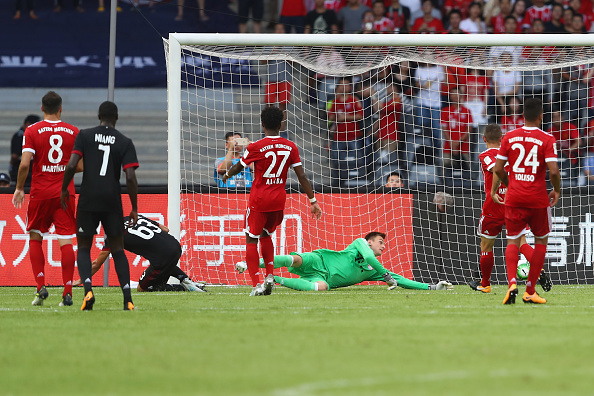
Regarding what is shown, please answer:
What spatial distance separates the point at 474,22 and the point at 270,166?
31.7ft

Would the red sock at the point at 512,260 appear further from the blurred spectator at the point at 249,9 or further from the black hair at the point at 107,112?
the blurred spectator at the point at 249,9

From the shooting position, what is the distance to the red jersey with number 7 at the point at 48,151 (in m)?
9.06

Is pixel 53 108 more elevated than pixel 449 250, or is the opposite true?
pixel 53 108

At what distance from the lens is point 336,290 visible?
38.2 feet

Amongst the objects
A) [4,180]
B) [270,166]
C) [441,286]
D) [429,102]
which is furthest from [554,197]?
[4,180]

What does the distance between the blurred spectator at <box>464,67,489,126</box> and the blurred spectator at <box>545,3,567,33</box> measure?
3164mm

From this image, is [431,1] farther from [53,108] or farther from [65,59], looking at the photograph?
[53,108]

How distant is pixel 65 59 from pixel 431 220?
28.5 ft

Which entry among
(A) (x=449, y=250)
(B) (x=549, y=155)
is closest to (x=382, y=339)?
(B) (x=549, y=155)

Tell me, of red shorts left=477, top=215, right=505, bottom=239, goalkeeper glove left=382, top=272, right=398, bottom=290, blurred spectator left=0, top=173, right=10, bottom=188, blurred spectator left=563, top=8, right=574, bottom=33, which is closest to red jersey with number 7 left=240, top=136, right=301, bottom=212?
goalkeeper glove left=382, top=272, right=398, bottom=290

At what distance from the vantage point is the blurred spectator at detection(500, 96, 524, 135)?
590 inches

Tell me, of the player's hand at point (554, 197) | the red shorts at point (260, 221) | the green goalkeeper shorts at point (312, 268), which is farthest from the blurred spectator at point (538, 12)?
the player's hand at point (554, 197)

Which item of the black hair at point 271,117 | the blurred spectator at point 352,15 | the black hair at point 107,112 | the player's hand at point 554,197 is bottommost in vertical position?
the player's hand at point 554,197

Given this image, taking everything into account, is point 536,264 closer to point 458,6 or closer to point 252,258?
point 252,258
